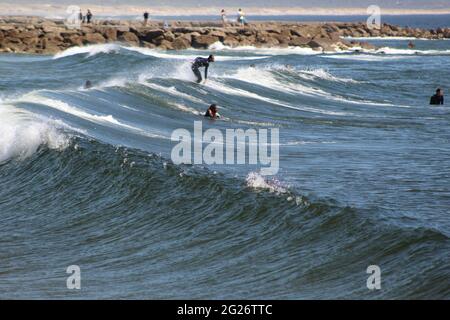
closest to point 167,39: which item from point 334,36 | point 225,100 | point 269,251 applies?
point 334,36

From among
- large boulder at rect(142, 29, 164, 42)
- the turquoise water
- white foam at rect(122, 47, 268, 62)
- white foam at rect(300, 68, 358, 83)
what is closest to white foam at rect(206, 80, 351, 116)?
the turquoise water

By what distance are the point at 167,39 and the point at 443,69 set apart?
71.7 ft

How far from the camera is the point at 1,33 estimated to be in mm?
60000

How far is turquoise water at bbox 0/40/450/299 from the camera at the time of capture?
1093 cm

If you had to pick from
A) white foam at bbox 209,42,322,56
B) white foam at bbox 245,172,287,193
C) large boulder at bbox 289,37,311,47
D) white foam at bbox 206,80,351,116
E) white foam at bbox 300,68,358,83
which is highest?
white foam at bbox 245,172,287,193

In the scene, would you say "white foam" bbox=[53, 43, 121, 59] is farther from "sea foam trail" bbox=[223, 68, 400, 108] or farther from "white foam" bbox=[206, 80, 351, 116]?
"white foam" bbox=[206, 80, 351, 116]

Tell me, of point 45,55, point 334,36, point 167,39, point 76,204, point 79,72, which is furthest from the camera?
point 334,36

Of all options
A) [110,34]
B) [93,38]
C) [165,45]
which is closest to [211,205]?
[93,38]

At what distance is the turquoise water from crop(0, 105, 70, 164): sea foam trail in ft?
0.13

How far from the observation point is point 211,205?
14.3 m

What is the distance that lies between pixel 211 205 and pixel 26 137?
6554 mm

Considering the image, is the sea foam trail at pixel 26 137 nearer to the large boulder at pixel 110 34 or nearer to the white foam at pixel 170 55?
the white foam at pixel 170 55
